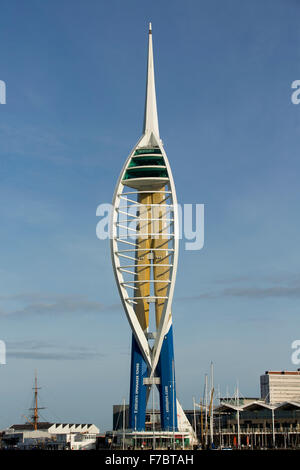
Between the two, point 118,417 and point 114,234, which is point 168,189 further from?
point 118,417

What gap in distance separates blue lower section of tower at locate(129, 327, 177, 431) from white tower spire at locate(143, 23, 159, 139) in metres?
24.9

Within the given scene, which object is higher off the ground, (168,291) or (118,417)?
(168,291)

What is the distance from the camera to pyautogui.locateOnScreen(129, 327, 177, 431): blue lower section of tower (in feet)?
269

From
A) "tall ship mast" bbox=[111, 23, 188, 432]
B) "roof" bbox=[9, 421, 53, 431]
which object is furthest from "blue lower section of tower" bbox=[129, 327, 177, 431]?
"roof" bbox=[9, 421, 53, 431]

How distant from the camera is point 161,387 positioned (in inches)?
3255

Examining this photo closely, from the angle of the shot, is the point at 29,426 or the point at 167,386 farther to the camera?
the point at 29,426

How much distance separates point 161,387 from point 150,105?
34357 mm

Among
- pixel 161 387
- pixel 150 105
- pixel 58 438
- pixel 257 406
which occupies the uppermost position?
pixel 150 105

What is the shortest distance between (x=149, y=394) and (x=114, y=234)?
771 inches

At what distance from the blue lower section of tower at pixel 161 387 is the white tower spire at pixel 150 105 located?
24.9 m

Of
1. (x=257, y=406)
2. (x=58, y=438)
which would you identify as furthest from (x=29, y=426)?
(x=257, y=406)

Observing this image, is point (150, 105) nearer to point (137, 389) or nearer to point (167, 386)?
point (167, 386)
